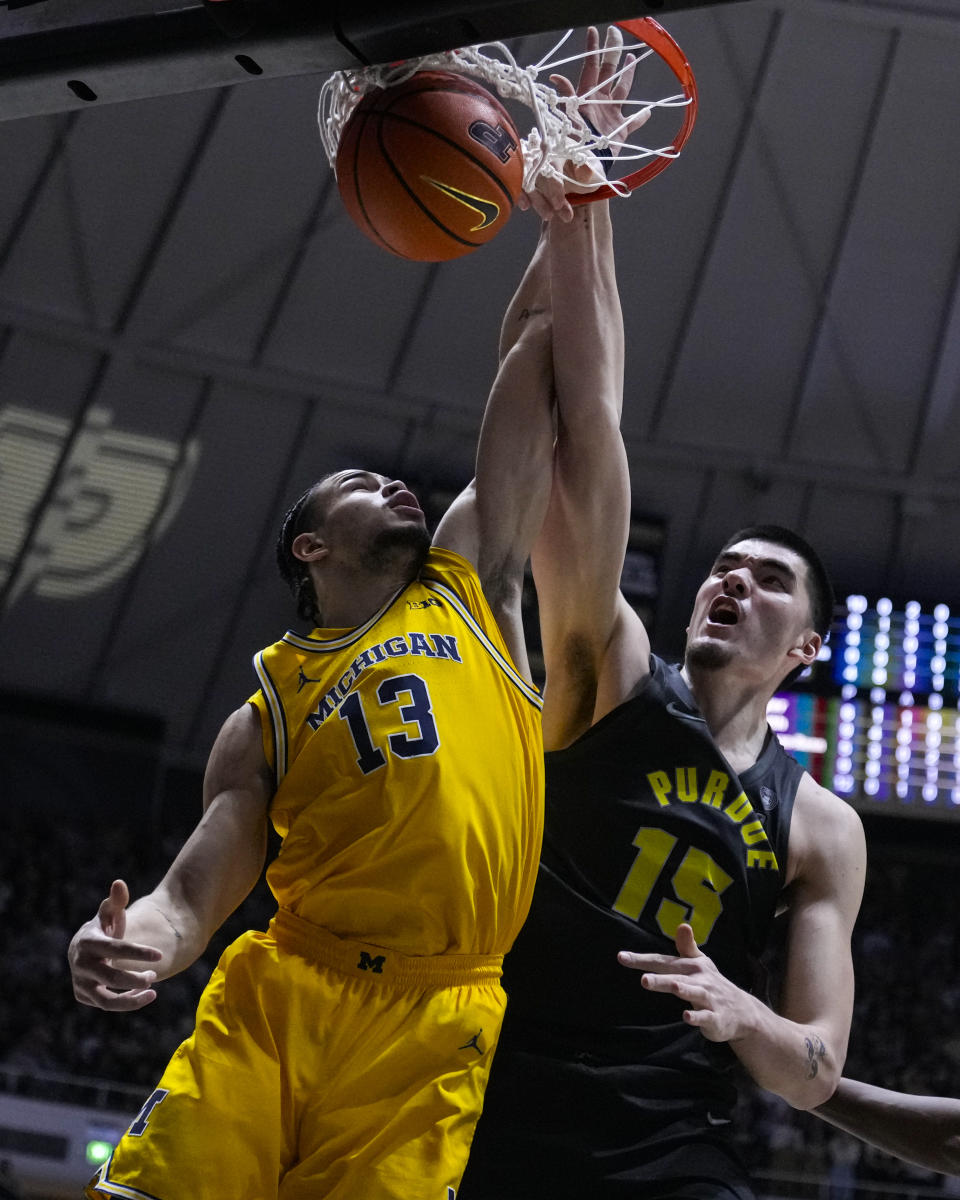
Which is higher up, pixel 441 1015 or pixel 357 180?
pixel 357 180

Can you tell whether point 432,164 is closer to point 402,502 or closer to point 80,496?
point 402,502

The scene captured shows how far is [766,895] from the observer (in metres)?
3.46

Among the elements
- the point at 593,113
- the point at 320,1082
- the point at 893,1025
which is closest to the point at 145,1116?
the point at 320,1082

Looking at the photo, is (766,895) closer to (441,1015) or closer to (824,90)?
(441,1015)

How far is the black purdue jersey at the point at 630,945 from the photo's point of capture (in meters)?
3.19

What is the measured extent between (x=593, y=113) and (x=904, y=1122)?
2.56 metres

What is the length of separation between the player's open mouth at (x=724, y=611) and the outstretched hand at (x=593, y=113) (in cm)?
103

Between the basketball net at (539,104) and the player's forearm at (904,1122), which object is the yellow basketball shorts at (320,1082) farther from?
the basketball net at (539,104)

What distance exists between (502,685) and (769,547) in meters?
1.08

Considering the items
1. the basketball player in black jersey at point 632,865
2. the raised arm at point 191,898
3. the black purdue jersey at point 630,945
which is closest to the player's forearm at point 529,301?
the basketball player in black jersey at point 632,865

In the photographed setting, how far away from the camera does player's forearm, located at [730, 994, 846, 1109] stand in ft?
9.62

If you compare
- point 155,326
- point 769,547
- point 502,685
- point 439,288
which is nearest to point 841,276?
point 439,288

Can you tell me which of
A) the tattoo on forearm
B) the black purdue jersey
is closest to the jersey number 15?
the black purdue jersey

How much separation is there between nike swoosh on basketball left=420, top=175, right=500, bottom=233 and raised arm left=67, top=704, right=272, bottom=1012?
3.94 ft
